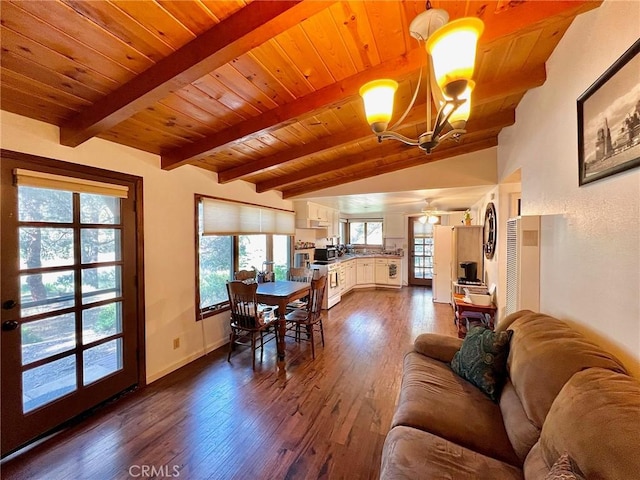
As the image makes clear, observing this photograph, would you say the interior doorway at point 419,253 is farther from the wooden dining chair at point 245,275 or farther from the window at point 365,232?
the wooden dining chair at point 245,275

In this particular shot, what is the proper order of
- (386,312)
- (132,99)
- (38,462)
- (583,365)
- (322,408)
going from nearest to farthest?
(583,365), (132,99), (38,462), (322,408), (386,312)

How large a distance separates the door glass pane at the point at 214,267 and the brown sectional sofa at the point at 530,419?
2599mm

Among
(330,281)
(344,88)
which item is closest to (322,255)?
(330,281)

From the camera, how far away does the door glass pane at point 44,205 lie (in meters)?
1.89

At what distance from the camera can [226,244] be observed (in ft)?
12.7

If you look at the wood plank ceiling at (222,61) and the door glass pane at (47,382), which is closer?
the wood plank ceiling at (222,61)

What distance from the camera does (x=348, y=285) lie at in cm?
674

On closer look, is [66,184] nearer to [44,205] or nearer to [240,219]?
[44,205]

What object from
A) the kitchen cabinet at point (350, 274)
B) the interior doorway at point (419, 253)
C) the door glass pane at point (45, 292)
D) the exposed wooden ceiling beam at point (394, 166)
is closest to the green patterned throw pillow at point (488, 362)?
the exposed wooden ceiling beam at point (394, 166)

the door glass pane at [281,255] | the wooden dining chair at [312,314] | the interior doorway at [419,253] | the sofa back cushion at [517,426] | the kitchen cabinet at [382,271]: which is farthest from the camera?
the interior doorway at [419,253]

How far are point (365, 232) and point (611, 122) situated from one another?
7.19m

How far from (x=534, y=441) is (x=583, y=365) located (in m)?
0.40

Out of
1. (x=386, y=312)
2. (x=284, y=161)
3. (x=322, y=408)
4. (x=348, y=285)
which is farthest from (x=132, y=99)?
(x=348, y=285)

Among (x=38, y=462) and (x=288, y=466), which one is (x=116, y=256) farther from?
(x=288, y=466)
